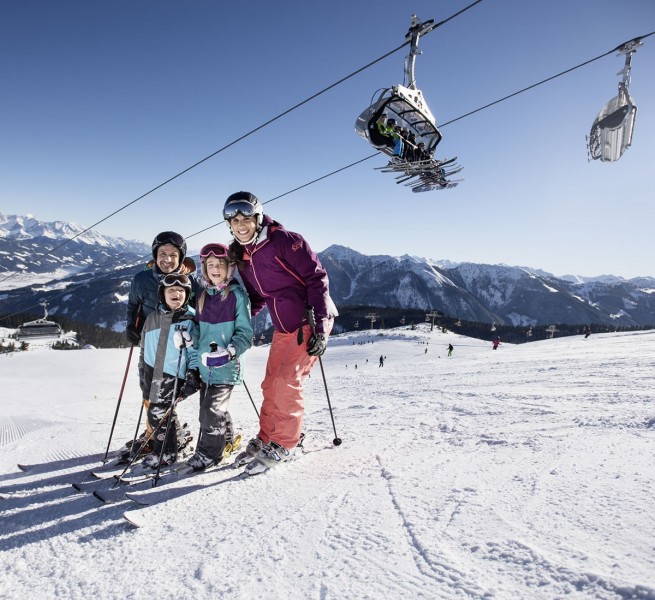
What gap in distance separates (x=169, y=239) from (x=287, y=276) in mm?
1310

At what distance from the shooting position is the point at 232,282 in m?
3.47

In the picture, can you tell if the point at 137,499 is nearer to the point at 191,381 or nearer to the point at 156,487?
the point at 156,487

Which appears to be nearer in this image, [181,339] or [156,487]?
[156,487]

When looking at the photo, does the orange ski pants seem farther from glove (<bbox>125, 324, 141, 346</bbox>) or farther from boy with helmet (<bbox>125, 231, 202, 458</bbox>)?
glove (<bbox>125, 324, 141, 346</bbox>)

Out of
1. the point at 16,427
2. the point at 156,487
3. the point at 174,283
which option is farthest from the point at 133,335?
the point at 16,427

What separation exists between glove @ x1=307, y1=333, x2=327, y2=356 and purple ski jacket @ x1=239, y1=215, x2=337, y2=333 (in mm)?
128

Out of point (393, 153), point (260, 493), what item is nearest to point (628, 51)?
point (393, 153)

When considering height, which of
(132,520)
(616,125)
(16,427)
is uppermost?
(616,125)

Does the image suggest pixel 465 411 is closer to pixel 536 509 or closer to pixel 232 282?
pixel 536 509

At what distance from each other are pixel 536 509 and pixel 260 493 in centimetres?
168

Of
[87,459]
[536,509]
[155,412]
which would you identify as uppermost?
[155,412]

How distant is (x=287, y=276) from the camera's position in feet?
11.5

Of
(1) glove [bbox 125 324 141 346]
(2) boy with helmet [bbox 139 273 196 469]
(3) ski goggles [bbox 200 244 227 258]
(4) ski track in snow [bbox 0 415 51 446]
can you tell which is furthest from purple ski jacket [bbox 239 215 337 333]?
(4) ski track in snow [bbox 0 415 51 446]

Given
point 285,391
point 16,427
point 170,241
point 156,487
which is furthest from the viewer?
point 16,427
